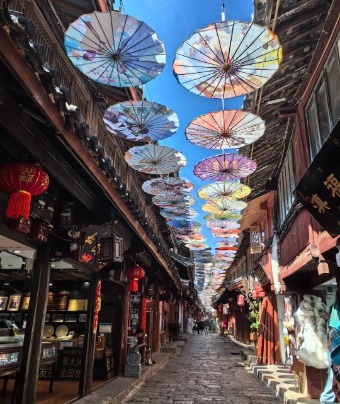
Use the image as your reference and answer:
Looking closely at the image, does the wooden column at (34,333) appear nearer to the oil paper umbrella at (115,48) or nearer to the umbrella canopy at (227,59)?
the oil paper umbrella at (115,48)

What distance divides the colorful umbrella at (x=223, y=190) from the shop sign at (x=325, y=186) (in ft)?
19.3

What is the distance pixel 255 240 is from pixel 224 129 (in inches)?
570

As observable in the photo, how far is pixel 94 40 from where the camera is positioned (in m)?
6.39

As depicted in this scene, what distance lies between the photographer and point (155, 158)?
35.1ft

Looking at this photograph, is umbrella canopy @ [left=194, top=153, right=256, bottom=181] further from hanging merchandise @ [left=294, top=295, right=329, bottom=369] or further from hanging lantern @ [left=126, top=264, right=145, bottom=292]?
hanging lantern @ [left=126, top=264, right=145, bottom=292]

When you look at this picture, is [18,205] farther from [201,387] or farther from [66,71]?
[201,387]

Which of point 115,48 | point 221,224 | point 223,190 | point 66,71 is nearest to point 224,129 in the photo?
point 115,48

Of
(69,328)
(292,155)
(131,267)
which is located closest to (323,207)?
(292,155)

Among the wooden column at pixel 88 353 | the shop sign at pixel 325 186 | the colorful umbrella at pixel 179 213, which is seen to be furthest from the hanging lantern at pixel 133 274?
the shop sign at pixel 325 186

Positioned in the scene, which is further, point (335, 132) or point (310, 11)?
point (310, 11)

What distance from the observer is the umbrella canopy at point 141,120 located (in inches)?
325

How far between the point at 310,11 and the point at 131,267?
36.7ft

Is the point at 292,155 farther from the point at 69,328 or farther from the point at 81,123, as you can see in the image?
the point at 69,328

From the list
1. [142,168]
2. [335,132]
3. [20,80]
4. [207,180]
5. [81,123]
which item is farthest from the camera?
[207,180]
